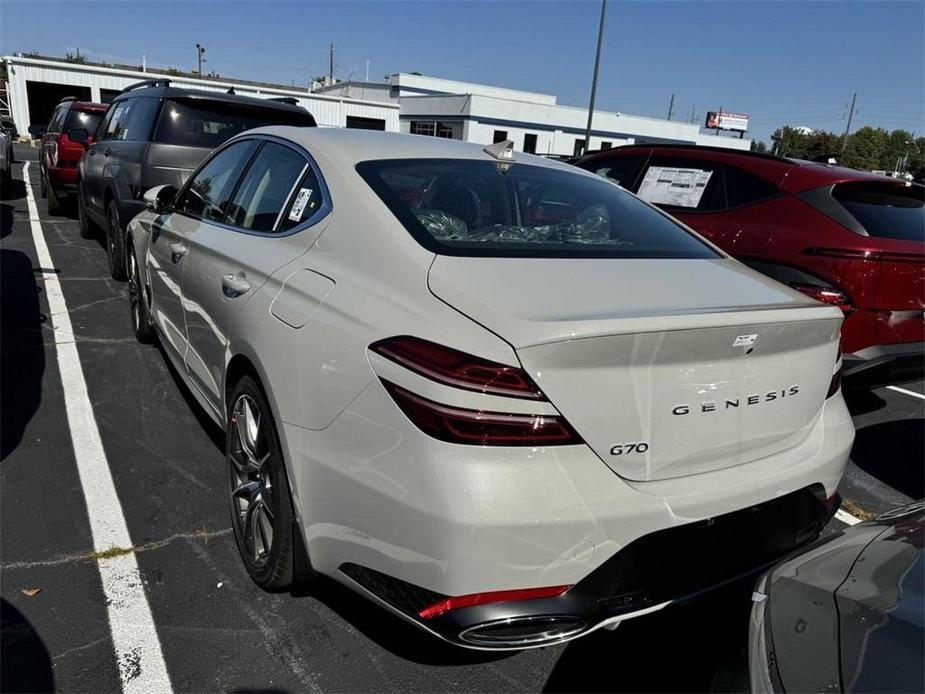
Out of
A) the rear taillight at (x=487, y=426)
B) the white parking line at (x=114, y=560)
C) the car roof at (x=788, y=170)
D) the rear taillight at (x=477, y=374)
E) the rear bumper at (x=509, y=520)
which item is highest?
the car roof at (x=788, y=170)

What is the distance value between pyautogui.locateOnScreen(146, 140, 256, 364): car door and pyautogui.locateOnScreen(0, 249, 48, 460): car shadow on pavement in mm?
897

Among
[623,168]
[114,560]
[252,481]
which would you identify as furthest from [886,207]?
[114,560]

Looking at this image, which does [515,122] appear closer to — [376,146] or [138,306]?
[138,306]

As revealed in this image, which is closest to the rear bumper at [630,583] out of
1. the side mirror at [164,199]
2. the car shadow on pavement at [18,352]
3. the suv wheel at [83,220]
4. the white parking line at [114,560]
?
the white parking line at [114,560]

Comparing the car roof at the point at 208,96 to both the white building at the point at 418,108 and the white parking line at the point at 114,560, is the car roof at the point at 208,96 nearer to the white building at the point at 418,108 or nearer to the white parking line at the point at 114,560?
the white parking line at the point at 114,560

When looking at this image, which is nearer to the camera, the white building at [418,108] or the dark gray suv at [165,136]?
the dark gray suv at [165,136]

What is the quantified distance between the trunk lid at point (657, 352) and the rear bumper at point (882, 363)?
2.12m

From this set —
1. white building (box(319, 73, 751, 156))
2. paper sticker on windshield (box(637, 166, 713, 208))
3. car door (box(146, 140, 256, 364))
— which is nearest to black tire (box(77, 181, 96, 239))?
car door (box(146, 140, 256, 364))

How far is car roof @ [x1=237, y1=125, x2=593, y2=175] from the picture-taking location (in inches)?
107

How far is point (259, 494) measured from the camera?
249 centimetres

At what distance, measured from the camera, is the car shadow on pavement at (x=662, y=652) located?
220 centimetres

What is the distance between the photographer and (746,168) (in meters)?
5.02

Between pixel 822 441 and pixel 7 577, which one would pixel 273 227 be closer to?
pixel 7 577

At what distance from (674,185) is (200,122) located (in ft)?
14.0
